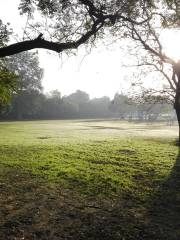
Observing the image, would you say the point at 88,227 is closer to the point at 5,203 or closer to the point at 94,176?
the point at 5,203

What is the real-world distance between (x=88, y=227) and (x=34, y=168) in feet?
25.3

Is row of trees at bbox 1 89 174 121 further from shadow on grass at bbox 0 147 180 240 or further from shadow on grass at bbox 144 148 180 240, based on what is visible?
shadow on grass at bbox 0 147 180 240

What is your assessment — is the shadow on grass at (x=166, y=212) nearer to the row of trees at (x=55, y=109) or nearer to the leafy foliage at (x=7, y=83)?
the leafy foliage at (x=7, y=83)

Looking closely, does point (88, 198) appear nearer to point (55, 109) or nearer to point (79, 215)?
point (79, 215)

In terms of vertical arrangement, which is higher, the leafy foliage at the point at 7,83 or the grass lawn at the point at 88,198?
the leafy foliage at the point at 7,83

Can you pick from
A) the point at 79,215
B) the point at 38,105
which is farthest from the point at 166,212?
the point at 38,105

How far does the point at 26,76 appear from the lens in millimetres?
118438

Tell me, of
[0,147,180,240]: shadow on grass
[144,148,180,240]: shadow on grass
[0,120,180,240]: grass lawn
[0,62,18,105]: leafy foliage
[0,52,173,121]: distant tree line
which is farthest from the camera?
[0,52,173,121]: distant tree line

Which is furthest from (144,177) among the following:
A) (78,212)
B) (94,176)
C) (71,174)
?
(78,212)

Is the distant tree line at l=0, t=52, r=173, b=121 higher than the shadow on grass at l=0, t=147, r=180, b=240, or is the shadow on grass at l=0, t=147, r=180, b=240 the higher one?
the distant tree line at l=0, t=52, r=173, b=121

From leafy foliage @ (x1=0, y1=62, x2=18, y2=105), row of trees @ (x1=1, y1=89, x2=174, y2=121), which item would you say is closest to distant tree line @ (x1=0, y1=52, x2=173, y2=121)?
row of trees @ (x1=1, y1=89, x2=174, y2=121)

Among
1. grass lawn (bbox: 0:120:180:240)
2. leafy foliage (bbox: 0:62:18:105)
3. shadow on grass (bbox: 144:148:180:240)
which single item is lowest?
shadow on grass (bbox: 144:148:180:240)

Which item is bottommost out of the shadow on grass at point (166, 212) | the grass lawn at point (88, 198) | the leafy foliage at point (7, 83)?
the shadow on grass at point (166, 212)

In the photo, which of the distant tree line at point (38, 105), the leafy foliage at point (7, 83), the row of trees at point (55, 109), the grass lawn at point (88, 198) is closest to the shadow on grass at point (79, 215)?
the grass lawn at point (88, 198)
